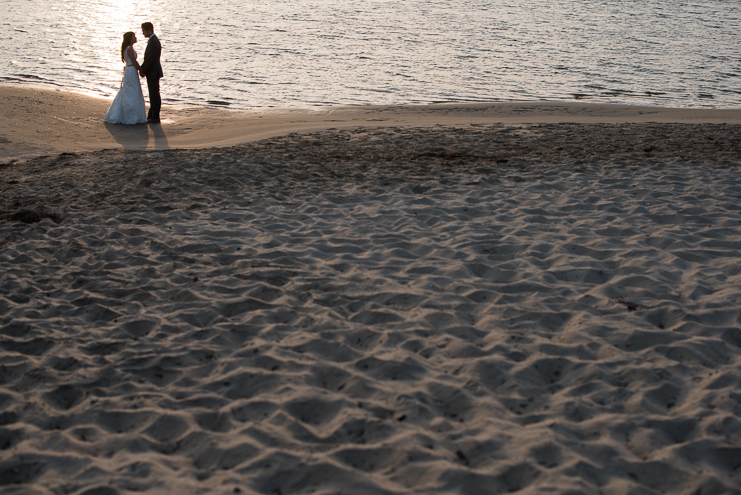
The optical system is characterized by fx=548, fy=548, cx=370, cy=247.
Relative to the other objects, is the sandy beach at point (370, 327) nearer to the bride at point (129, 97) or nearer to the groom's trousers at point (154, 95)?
the bride at point (129, 97)

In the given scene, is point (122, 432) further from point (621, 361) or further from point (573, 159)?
point (573, 159)

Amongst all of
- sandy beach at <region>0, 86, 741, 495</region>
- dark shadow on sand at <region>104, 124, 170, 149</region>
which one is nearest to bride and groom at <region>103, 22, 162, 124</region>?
dark shadow on sand at <region>104, 124, 170, 149</region>

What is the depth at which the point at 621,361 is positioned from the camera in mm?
3623

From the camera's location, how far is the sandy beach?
2.82 meters

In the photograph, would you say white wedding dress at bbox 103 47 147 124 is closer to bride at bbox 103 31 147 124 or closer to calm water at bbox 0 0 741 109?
bride at bbox 103 31 147 124

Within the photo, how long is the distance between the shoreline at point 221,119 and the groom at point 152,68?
388mm

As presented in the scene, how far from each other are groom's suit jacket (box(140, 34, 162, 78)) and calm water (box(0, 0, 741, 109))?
3.68 metres

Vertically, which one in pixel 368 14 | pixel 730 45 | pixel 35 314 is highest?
pixel 368 14

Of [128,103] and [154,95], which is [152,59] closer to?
[154,95]

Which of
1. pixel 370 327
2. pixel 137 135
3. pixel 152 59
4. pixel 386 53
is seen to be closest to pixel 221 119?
pixel 152 59

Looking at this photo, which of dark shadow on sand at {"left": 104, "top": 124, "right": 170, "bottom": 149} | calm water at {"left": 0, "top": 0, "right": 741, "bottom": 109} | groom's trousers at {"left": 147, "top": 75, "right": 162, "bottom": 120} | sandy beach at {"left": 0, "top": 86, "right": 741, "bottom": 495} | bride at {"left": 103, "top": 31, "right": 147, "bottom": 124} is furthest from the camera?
calm water at {"left": 0, "top": 0, "right": 741, "bottom": 109}

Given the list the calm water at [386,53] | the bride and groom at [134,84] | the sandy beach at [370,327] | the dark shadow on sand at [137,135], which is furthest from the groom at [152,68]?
the sandy beach at [370,327]

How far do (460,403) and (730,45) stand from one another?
32.2 metres

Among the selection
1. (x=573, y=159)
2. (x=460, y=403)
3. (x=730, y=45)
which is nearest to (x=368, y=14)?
(x=730, y=45)
